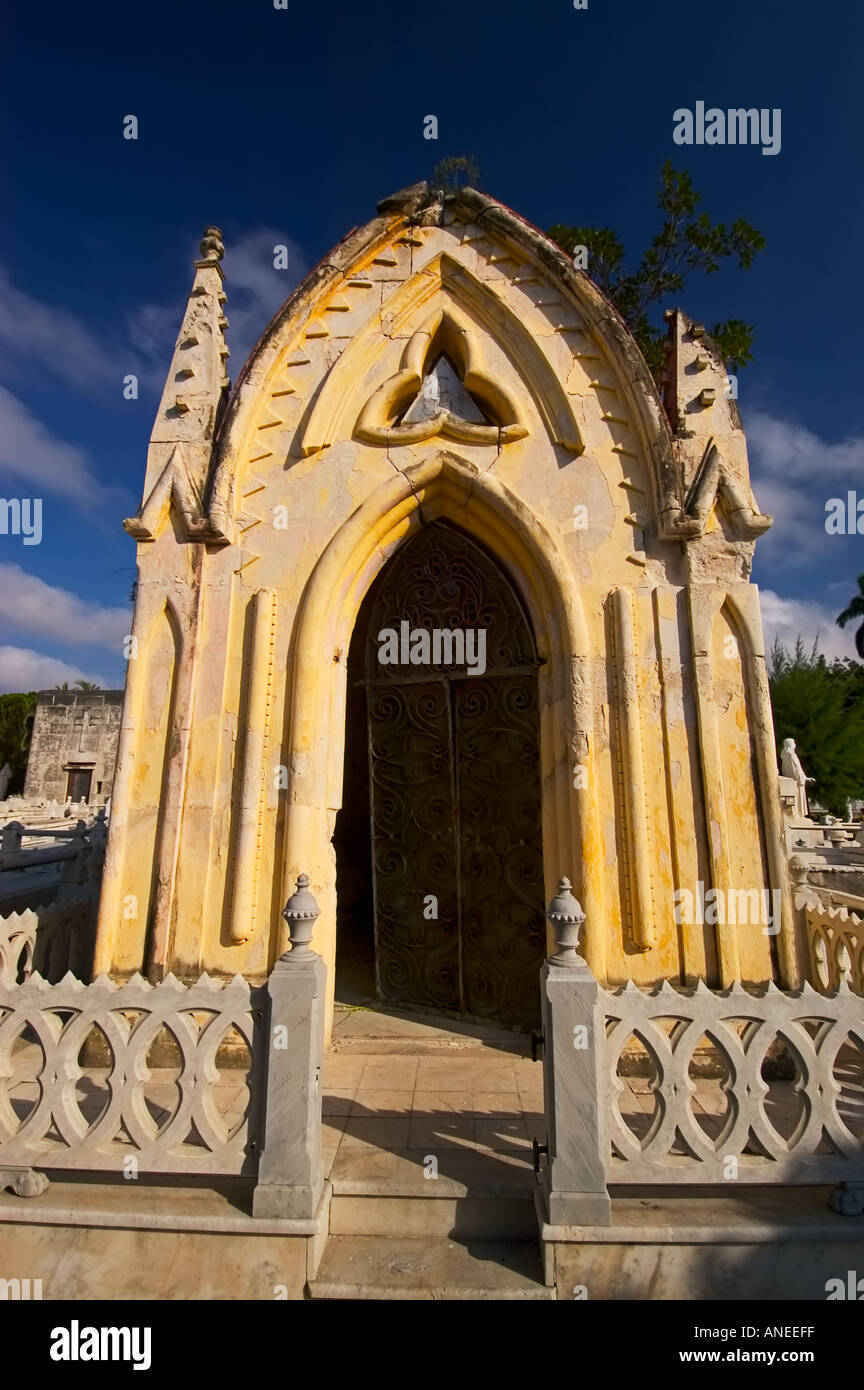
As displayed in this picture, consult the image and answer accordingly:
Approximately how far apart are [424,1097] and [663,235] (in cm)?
1169

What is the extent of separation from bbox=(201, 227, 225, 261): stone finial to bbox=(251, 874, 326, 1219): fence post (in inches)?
226

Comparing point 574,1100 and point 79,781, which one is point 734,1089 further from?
point 79,781

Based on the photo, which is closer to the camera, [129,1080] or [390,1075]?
[129,1080]

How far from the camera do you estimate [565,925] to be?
116 inches

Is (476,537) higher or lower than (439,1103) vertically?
higher

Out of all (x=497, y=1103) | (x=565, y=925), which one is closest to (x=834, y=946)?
(x=497, y=1103)

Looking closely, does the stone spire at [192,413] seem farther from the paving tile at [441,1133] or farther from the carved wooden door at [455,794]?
the paving tile at [441,1133]

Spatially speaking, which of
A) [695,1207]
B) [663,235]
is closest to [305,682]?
[695,1207]

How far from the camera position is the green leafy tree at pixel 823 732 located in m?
23.9

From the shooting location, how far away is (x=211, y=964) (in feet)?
15.2

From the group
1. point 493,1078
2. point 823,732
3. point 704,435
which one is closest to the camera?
point 493,1078

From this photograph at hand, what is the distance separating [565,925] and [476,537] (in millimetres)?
3642

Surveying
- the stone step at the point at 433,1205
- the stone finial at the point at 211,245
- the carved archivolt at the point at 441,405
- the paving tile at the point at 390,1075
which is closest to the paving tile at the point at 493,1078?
the paving tile at the point at 390,1075
